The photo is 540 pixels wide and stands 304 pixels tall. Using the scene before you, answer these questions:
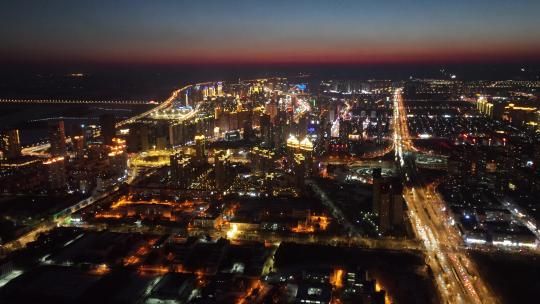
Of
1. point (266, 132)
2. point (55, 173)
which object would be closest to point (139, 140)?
point (266, 132)

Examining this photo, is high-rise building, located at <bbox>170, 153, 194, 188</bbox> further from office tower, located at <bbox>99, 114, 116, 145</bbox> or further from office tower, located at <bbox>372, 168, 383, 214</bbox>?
office tower, located at <bbox>99, 114, 116, 145</bbox>

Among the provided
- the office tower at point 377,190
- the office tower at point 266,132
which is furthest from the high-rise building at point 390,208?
the office tower at point 266,132

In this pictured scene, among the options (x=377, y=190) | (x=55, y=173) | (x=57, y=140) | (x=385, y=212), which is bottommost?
(x=385, y=212)

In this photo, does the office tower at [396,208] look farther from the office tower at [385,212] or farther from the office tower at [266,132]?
the office tower at [266,132]

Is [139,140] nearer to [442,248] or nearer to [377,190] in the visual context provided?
[377,190]

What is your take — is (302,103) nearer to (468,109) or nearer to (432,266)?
(468,109)

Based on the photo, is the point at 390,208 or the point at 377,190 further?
the point at 377,190

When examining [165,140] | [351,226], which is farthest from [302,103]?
[351,226]

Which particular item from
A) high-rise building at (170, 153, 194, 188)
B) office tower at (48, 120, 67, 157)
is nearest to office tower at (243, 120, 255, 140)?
high-rise building at (170, 153, 194, 188)

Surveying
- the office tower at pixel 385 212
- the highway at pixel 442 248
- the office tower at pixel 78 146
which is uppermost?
the office tower at pixel 78 146
